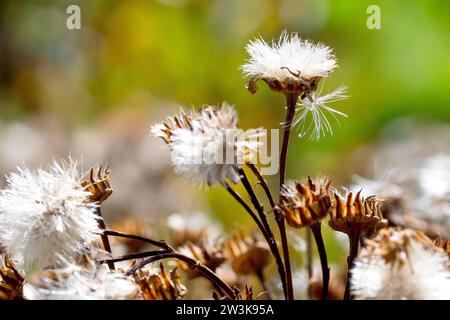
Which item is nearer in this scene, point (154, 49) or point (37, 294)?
point (37, 294)

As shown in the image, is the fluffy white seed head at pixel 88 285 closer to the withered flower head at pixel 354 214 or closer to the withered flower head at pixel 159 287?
the withered flower head at pixel 159 287

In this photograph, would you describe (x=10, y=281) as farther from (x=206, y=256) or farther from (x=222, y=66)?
(x=222, y=66)

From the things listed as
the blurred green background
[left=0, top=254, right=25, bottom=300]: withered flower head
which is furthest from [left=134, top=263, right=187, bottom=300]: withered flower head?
the blurred green background

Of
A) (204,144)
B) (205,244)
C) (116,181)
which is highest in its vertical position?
(204,144)

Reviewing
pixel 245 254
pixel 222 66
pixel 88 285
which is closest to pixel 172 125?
pixel 88 285

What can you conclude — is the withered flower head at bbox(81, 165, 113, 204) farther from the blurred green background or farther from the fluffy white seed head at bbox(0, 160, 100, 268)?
the blurred green background

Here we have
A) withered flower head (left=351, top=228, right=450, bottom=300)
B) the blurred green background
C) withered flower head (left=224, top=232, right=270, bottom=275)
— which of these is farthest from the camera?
the blurred green background
